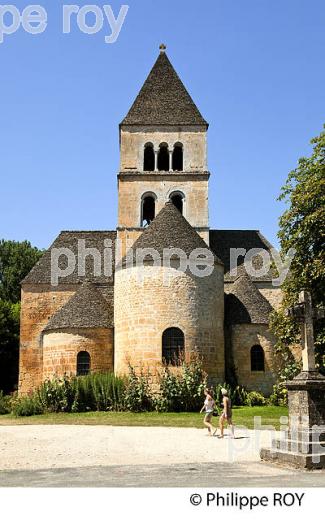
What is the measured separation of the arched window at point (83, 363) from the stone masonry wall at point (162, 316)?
167 cm

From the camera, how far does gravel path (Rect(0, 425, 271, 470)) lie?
10773mm

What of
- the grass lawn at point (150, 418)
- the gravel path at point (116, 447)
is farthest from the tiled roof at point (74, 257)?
the gravel path at point (116, 447)

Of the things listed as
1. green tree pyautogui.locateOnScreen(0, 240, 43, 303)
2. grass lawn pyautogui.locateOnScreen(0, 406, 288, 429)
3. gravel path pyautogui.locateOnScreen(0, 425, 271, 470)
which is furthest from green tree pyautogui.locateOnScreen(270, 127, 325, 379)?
green tree pyautogui.locateOnScreen(0, 240, 43, 303)

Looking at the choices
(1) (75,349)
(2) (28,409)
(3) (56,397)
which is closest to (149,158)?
(1) (75,349)

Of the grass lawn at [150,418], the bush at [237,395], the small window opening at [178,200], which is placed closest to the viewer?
the grass lawn at [150,418]

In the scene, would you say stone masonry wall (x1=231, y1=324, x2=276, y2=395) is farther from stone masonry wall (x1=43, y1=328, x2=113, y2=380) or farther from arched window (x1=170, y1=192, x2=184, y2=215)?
arched window (x1=170, y1=192, x2=184, y2=215)

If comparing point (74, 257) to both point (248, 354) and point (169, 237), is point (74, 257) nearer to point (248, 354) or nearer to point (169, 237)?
point (169, 237)

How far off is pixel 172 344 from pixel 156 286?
2.48 meters

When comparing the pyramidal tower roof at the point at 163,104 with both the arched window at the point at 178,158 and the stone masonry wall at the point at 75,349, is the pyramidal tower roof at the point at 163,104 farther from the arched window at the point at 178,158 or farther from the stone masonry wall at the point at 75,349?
the stone masonry wall at the point at 75,349

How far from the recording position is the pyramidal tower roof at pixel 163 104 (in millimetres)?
35219

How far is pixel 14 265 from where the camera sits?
52188mm

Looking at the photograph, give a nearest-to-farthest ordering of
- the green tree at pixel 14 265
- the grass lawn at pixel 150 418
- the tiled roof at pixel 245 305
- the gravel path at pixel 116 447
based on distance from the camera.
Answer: the gravel path at pixel 116 447
the grass lawn at pixel 150 418
the tiled roof at pixel 245 305
the green tree at pixel 14 265

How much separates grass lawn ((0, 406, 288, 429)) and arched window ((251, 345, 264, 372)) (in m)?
3.56

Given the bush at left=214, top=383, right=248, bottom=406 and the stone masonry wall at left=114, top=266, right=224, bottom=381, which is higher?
the stone masonry wall at left=114, top=266, right=224, bottom=381
